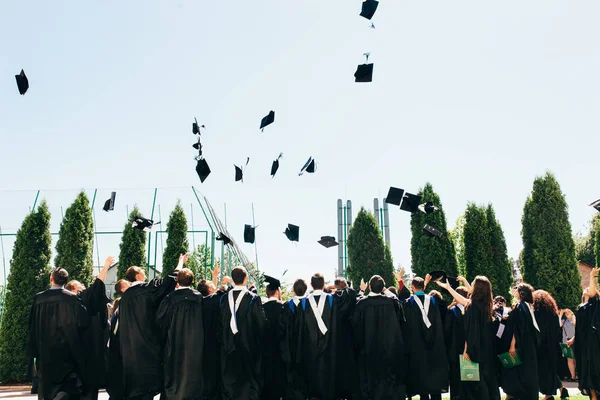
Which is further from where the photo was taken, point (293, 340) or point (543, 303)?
point (543, 303)

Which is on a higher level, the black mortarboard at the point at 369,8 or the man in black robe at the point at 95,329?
the black mortarboard at the point at 369,8

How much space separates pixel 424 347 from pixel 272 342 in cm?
197

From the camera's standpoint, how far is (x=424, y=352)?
6.97 m

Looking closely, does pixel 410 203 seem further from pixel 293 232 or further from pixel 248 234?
pixel 248 234

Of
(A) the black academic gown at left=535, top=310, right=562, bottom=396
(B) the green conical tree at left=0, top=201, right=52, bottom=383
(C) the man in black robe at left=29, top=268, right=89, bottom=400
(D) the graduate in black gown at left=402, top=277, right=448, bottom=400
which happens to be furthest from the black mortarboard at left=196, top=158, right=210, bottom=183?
(A) the black academic gown at left=535, top=310, right=562, bottom=396

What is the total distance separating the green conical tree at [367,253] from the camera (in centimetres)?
1549

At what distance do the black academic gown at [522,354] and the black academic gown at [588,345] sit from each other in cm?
117

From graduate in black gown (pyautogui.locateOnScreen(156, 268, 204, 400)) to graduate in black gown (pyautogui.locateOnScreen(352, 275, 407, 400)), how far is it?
193cm

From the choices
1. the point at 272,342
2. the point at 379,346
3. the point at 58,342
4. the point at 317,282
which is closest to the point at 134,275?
the point at 58,342

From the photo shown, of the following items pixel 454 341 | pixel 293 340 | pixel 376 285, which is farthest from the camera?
pixel 454 341

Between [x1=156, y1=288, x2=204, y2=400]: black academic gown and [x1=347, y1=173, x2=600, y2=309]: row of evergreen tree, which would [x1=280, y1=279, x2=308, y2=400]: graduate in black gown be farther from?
[x1=347, y1=173, x2=600, y2=309]: row of evergreen tree

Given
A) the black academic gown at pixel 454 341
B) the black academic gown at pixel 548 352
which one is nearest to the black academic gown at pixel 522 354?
the black academic gown at pixel 548 352

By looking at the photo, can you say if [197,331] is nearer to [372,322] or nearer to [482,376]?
[372,322]

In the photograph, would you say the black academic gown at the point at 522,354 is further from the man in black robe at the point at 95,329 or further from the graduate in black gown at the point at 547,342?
the man in black robe at the point at 95,329
